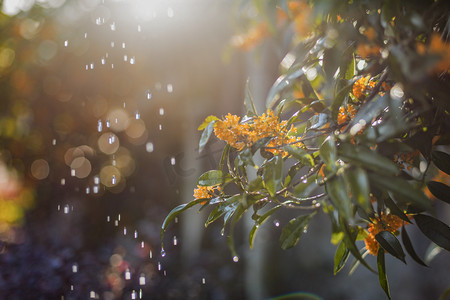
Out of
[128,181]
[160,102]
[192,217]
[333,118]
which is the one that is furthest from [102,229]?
[333,118]

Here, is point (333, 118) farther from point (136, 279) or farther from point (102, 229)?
point (102, 229)

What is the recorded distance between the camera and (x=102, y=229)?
10.8 feet

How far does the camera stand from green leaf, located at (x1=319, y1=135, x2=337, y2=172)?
460 millimetres

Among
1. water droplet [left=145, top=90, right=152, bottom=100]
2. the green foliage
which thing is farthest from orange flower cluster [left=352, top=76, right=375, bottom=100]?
water droplet [left=145, top=90, right=152, bottom=100]

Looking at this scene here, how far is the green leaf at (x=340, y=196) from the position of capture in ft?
1.40

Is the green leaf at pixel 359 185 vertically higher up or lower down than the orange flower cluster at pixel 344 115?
lower down

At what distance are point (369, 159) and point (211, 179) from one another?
314 mm

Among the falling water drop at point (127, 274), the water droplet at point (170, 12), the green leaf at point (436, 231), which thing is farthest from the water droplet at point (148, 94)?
the green leaf at point (436, 231)

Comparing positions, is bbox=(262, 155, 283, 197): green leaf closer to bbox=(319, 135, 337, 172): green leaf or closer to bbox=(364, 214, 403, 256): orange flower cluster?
bbox=(319, 135, 337, 172): green leaf

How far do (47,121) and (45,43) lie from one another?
705 millimetres

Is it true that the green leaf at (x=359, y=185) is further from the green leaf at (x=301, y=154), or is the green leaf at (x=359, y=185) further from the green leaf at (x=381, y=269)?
the green leaf at (x=381, y=269)

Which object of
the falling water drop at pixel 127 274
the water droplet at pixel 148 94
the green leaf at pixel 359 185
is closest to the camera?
the green leaf at pixel 359 185

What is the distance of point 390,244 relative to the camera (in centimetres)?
65

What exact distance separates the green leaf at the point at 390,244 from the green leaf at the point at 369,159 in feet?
0.85
